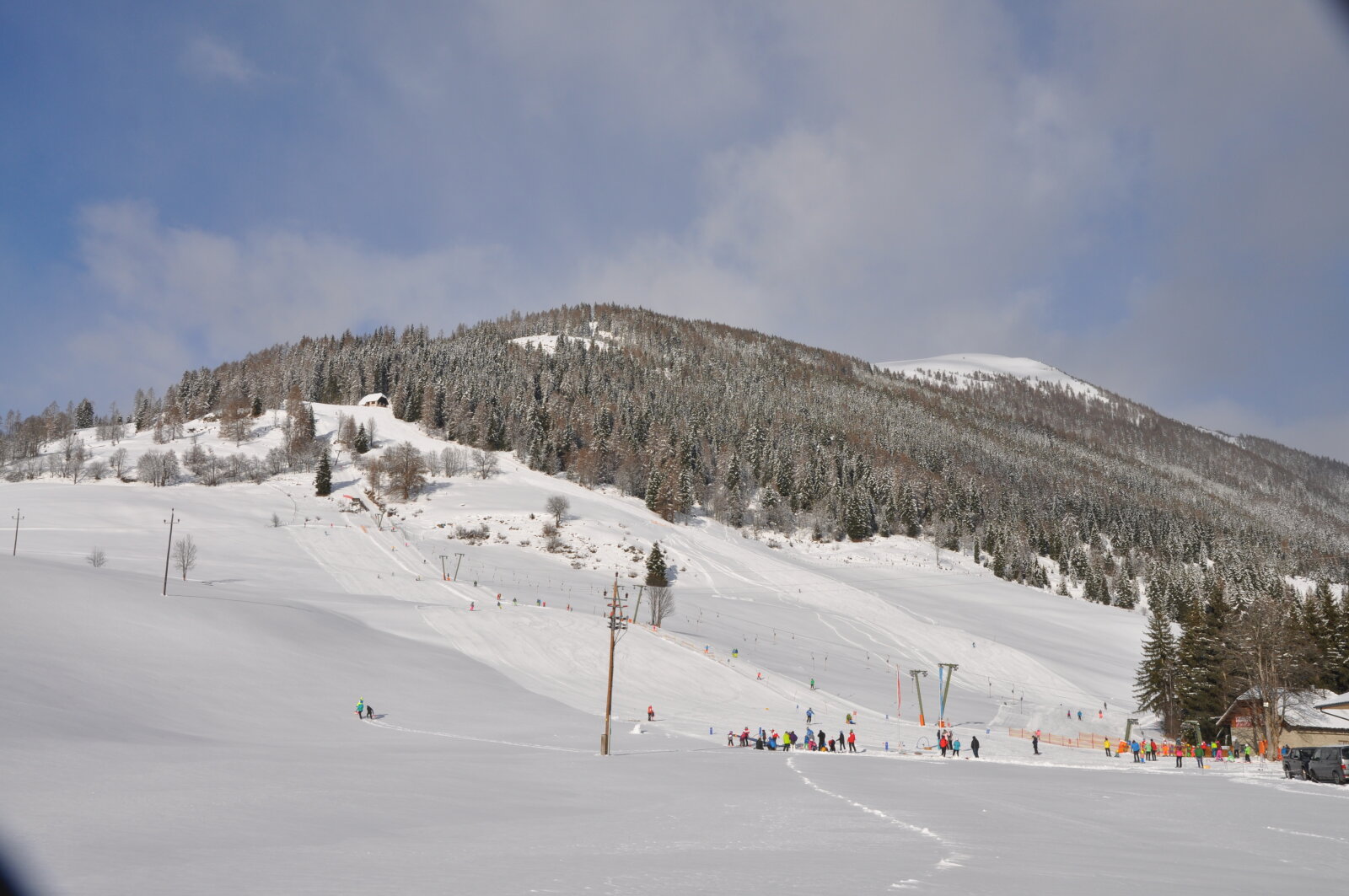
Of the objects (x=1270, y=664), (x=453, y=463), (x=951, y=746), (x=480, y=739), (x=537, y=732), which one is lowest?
(x=537, y=732)

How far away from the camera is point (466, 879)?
862cm

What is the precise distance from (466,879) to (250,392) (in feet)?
645

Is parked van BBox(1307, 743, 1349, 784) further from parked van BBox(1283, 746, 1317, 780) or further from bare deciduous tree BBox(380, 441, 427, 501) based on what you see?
bare deciduous tree BBox(380, 441, 427, 501)

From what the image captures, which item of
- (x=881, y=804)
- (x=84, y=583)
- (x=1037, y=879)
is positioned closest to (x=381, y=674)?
(x=84, y=583)

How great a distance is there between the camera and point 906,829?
1350 cm

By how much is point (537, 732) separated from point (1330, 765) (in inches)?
1162

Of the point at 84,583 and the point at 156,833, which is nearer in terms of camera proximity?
the point at 156,833

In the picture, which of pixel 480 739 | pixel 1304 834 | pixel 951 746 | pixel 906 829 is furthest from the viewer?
pixel 951 746

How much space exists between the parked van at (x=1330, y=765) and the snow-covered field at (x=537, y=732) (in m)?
2.13

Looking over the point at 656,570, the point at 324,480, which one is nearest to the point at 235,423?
the point at 324,480

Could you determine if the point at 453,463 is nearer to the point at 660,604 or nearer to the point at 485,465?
the point at 485,465

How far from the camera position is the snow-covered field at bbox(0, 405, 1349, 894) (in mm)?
9797

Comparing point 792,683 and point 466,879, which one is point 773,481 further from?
point 466,879

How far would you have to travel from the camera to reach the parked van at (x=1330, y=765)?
23.6 meters
